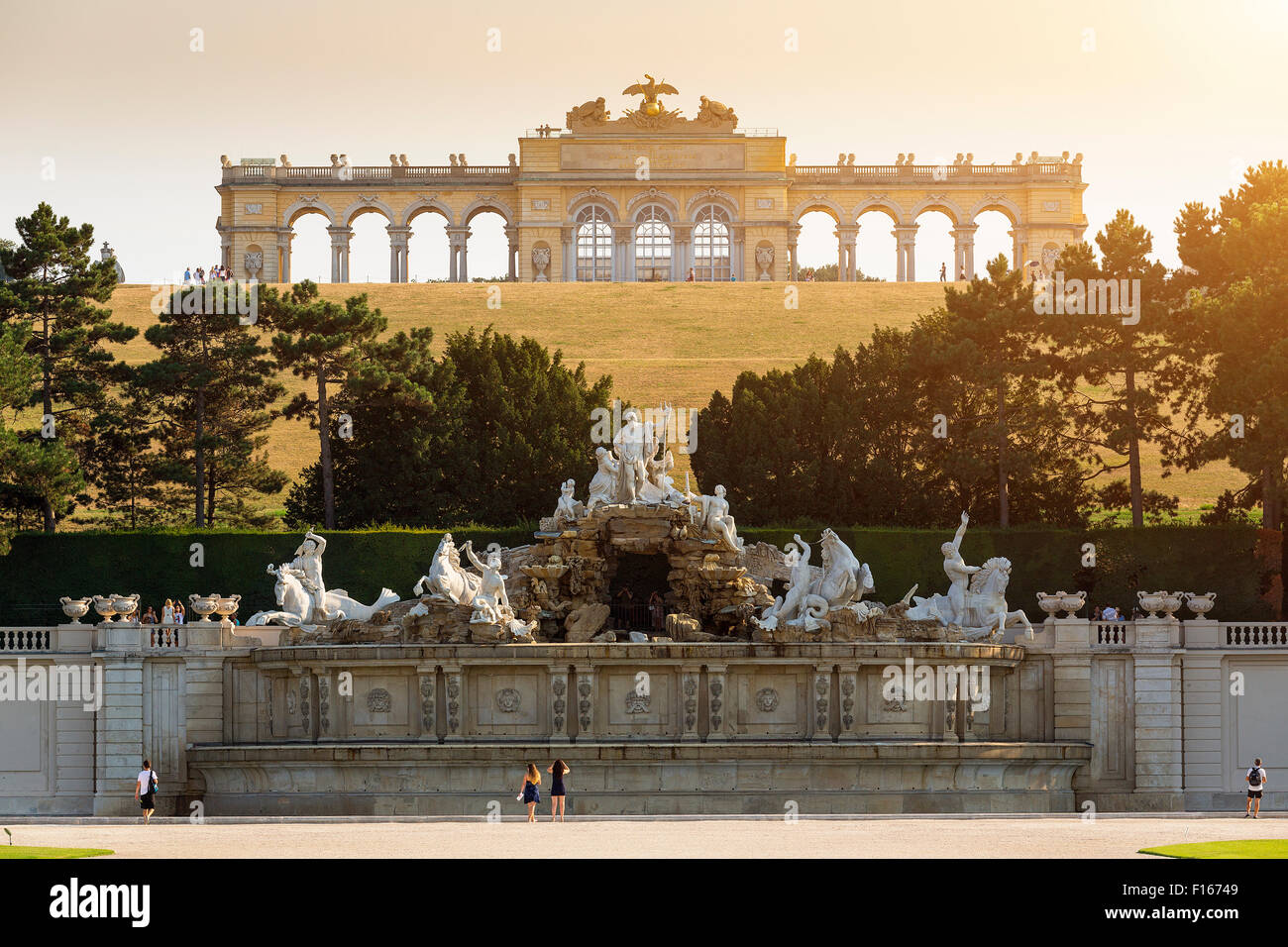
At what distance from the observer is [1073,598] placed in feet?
127

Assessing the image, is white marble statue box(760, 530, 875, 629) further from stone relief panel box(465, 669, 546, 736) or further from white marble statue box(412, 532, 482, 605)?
white marble statue box(412, 532, 482, 605)

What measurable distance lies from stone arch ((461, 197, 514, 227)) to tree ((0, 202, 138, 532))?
49.0 m

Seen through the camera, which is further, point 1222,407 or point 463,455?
point 463,455

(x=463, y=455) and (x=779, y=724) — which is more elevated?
(x=463, y=455)

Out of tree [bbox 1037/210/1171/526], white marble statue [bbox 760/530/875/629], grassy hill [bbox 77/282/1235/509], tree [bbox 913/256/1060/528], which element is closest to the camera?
white marble statue [bbox 760/530/875/629]

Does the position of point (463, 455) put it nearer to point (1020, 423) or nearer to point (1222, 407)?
point (1020, 423)

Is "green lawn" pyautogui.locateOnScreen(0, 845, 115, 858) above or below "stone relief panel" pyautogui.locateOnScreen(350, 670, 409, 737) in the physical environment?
below

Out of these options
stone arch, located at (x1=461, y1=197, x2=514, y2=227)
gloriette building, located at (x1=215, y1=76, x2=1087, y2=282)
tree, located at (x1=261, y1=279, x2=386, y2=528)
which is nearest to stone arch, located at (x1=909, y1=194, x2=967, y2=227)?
gloriette building, located at (x1=215, y1=76, x2=1087, y2=282)

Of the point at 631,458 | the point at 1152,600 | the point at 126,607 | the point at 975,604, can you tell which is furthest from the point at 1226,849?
the point at 126,607

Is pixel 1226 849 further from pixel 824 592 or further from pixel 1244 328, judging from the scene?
pixel 1244 328

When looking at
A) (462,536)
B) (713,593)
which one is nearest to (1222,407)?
(713,593)

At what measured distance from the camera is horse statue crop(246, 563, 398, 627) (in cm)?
3947

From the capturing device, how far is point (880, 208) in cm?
10369
